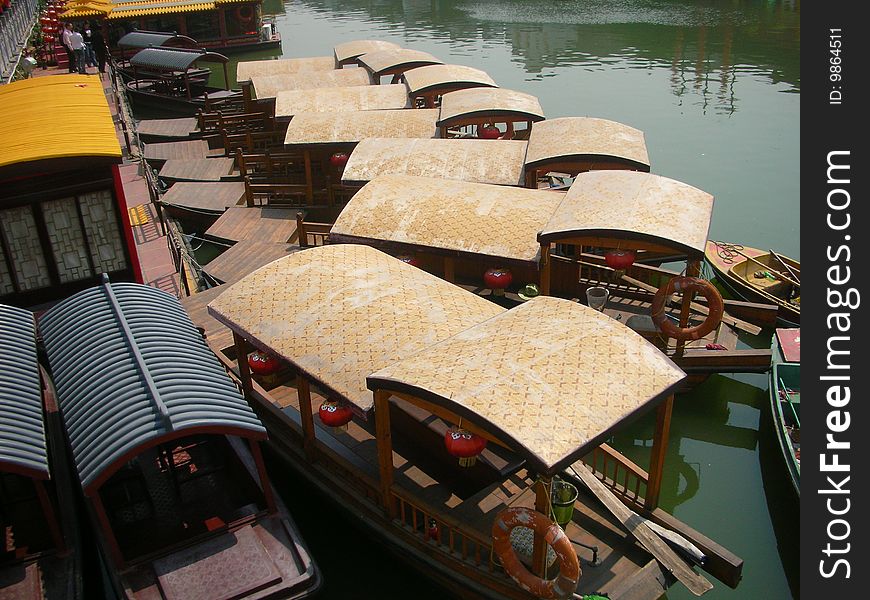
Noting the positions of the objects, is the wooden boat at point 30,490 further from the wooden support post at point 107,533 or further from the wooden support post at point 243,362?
the wooden support post at point 243,362

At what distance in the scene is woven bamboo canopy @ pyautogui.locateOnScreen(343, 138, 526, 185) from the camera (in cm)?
1834

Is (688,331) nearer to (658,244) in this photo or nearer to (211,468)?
(658,244)

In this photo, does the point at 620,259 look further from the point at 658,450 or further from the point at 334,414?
the point at 334,414

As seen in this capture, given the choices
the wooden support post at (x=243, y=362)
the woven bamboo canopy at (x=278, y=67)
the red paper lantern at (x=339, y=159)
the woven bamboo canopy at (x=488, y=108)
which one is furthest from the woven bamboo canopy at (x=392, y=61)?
the wooden support post at (x=243, y=362)

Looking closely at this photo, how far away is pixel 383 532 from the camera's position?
1082 centimetres

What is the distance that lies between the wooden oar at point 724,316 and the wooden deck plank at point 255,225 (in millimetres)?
9285

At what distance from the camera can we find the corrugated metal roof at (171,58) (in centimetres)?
3556

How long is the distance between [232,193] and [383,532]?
1618 centimetres

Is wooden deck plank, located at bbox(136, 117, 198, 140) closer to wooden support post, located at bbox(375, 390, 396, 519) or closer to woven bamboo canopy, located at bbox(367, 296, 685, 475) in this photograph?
wooden support post, located at bbox(375, 390, 396, 519)

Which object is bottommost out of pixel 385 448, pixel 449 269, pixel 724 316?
pixel 724 316

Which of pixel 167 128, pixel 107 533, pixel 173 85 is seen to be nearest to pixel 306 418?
pixel 107 533

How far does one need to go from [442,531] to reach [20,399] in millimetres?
6413

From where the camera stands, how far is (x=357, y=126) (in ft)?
70.5

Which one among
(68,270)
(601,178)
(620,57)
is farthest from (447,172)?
(620,57)
